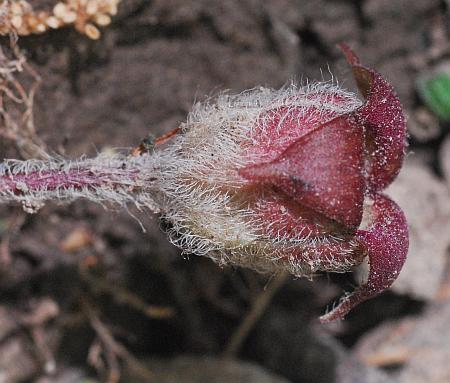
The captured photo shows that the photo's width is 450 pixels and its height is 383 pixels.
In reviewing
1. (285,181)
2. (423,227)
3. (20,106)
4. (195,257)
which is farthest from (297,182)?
(423,227)

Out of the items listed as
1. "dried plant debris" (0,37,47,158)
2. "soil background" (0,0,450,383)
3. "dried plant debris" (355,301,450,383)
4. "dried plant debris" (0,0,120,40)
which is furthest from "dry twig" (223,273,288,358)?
"dried plant debris" (0,0,120,40)

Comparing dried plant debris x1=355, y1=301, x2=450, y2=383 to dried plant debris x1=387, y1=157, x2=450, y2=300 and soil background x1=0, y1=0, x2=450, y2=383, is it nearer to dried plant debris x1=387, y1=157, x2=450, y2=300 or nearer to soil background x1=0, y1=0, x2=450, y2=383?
soil background x1=0, y1=0, x2=450, y2=383

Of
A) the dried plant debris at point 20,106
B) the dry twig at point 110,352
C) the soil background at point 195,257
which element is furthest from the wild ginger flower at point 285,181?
the dry twig at point 110,352

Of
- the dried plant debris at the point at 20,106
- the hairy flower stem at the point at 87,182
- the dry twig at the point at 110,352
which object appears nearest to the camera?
the hairy flower stem at the point at 87,182

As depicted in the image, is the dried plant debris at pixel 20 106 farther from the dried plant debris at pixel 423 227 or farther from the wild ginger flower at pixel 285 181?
the dried plant debris at pixel 423 227

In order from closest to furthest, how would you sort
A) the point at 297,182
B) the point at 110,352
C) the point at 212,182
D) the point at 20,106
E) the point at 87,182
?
the point at 297,182, the point at 212,182, the point at 87,182, the point at 20,106, the point at 110,352

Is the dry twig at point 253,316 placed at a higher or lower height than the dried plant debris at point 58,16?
lower

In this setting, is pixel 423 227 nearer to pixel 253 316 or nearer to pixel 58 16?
pixel 253 316
